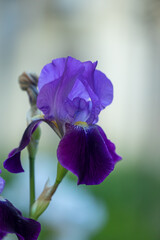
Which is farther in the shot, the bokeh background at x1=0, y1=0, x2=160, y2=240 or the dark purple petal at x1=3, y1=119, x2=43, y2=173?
the bokeh background at x1=0, y1=0, x2=160, y2=240

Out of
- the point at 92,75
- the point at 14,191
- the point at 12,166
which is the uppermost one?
the point at 92,75

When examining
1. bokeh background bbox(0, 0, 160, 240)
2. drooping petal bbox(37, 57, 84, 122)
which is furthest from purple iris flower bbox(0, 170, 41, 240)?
bokeh background bbox(0, 0, 160, 240)

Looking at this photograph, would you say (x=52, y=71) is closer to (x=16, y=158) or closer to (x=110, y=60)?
(x=16, y=158)

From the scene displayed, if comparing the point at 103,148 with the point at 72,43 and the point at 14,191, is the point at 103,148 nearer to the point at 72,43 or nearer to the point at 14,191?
the point at 14,191

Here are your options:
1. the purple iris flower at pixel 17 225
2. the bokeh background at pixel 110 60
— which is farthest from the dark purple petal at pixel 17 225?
the bokeh background at pixel 110 60

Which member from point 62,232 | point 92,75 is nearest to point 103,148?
point 92,75

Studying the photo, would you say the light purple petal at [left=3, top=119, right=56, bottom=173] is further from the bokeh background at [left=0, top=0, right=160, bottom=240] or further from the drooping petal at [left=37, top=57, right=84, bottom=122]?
the bokeh background at [left=0, top=0, right=160, bottom=240]
